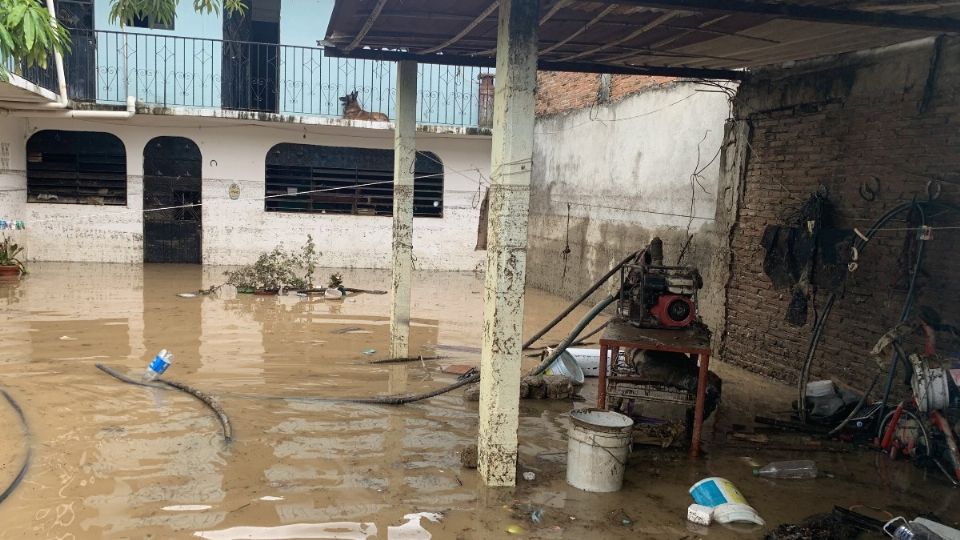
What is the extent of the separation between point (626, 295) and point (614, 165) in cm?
591

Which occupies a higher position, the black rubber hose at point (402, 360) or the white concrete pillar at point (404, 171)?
the white concrete pillar at point (404, 171)

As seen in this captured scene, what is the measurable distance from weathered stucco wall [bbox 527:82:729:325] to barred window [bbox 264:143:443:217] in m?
2.87

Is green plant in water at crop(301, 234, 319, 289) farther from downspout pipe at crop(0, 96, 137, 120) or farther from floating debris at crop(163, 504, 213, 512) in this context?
floating debris at crop(163, 504, 213, 512)

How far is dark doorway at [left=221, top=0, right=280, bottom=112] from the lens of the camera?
14.9 meters

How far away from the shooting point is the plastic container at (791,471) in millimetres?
4980

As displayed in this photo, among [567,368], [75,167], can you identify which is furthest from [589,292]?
[75,167]

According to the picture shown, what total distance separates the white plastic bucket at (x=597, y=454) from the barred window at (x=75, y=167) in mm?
13992

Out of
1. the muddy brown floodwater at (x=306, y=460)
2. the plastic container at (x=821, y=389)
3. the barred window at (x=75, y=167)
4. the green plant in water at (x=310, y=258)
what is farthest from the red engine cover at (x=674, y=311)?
the barred window at (x=75, y=167)

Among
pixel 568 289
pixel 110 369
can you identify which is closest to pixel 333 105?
pixel 568 289

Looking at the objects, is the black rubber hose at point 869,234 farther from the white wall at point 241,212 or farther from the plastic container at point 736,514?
the white wall at point 241,212

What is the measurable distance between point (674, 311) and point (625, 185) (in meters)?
5.72

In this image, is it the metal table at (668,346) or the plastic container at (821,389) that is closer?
the metal table at (668,346)

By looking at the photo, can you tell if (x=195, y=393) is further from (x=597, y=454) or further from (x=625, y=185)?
(x=625, y=185)

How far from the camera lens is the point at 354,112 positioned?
15133mm
